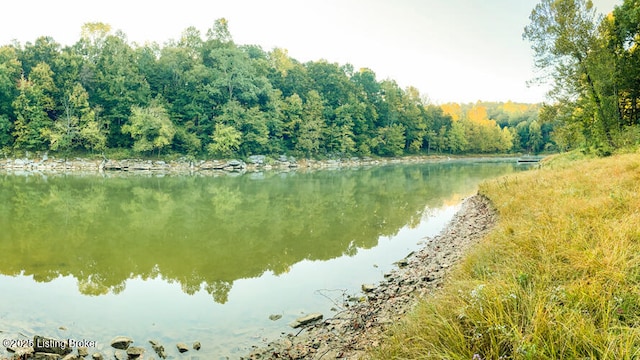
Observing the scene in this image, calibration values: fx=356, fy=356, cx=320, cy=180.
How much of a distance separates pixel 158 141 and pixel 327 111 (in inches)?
1247

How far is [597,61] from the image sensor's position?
840 inches

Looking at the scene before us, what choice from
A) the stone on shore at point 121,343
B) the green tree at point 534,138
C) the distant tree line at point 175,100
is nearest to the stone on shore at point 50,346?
the stone on shore at point 121,343

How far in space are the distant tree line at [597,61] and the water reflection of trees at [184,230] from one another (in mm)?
10866

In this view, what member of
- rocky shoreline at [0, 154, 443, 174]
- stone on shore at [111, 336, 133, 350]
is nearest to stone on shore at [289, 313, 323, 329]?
stone on shore at [111, 336, 133, 350]

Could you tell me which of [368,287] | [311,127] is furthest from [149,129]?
[368,287]

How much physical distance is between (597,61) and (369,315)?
23.9m

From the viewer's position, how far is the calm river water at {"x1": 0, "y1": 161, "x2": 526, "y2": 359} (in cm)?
619

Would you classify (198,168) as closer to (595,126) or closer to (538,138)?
(595,126)

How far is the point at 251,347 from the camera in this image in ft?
18.0

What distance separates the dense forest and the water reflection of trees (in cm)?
1965

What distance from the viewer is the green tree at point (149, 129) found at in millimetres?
42656

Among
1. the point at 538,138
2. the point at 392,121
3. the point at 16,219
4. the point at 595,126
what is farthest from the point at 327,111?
the point at 538,138

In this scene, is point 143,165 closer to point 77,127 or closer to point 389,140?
point 77,127

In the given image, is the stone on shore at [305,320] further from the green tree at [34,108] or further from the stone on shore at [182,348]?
the green tree at [34,108]
